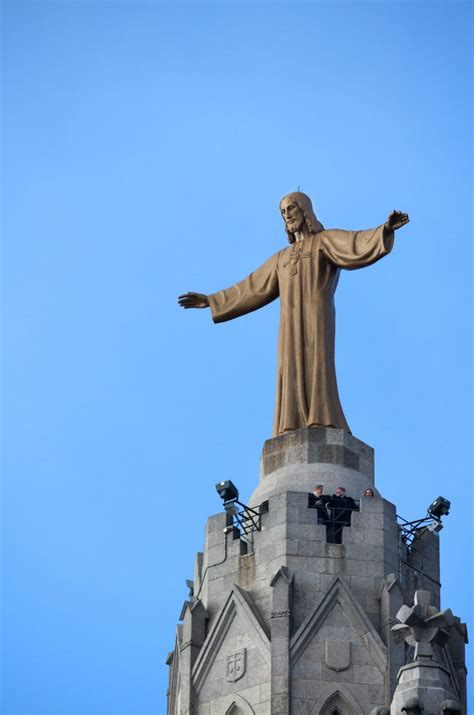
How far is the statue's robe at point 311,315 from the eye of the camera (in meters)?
39.5

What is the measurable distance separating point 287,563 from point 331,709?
3.17 meters

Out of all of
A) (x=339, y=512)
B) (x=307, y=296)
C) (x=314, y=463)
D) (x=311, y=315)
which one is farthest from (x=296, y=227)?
(x=339, y=512)

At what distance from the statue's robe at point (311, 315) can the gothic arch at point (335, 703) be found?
6713 millimetres

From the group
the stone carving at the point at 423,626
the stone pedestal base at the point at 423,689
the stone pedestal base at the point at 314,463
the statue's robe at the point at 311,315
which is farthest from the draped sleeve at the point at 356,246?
the stone pedestal base at the point at 423,689

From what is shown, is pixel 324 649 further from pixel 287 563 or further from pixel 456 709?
pixel 456 709

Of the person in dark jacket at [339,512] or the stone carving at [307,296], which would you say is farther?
the stone carving at [307,296]

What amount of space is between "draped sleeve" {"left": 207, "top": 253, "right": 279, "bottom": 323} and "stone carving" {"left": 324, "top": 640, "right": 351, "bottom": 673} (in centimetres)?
979

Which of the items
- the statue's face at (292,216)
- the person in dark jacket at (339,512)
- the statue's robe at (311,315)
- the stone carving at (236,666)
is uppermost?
the statue's face at (292,216)

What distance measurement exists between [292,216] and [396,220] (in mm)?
3488

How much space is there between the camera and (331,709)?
34625mm

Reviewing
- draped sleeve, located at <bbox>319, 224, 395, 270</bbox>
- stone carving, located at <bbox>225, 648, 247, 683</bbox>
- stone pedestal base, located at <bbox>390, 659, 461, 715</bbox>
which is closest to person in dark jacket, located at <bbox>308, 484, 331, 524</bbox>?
stone carving, located at <bbox>225, 648, 247, 683</bbox>

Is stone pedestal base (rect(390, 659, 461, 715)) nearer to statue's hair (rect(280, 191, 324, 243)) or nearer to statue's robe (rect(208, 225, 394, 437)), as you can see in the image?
statue's robe (rect(208, 225, 394, 437))

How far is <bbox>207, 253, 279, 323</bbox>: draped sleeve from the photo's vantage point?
41688 mm

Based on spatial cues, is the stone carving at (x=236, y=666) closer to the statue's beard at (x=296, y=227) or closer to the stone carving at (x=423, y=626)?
the stone carving at (x=423, y=626)
